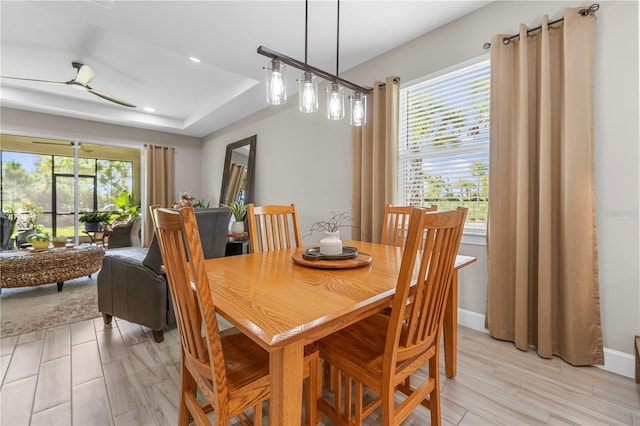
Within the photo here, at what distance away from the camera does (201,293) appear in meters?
0.80

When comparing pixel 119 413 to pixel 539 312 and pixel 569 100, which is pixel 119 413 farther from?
pixel 569 100

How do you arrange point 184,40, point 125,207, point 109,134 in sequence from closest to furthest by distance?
point 184,40
point 109,134
point 125,207

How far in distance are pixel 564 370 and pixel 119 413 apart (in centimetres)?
250

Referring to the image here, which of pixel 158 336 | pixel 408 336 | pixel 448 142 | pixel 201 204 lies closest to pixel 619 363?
pixel 408 336

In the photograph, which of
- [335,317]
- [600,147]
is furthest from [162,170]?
[600,147]

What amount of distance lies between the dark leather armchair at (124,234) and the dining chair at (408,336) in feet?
19.0

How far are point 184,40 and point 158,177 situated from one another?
3.83 metres

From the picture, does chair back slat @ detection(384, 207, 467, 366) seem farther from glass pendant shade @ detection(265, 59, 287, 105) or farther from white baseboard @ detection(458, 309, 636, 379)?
white baseboard @ detection(458, 309, 636, 379)

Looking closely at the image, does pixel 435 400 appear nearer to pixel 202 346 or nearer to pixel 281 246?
pixel 202 346

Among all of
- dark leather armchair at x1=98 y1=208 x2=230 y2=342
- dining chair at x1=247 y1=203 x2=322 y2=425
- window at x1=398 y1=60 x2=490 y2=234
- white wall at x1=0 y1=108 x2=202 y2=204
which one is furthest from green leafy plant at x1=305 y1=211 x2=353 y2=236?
white wall at x1=0 y1=108 x2=202 y2=204

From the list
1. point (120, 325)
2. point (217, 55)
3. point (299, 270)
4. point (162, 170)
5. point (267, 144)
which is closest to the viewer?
point (299, 270)

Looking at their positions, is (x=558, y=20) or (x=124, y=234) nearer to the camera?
(x=558, y=20)

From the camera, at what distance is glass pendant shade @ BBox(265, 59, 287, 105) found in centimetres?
142

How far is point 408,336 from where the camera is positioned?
102 cm
